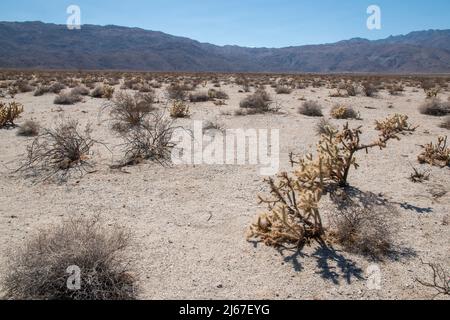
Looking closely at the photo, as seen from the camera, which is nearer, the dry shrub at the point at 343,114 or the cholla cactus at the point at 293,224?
the cholla cactus at the point at 293,224

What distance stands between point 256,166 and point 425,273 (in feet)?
12.0

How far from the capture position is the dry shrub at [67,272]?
10.6 ft

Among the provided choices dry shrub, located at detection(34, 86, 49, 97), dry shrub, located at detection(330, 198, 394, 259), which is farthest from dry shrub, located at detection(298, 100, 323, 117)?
dry shrub, located at detection(34, 86, 49, 97)

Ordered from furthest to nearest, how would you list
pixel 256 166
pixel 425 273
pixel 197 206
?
1. pixel 256 166
2. pixel 197 206
3. pixel 425 273

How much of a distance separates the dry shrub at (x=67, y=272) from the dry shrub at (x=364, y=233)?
2.35m

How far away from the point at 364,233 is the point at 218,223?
1.77 m

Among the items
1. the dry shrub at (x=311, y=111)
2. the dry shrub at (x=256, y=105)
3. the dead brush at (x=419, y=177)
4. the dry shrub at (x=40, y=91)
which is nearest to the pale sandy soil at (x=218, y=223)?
the dead brush at (x=419, y=177)

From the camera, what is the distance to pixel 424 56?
7657 inches

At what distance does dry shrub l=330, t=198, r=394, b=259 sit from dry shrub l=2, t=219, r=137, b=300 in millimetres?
2349

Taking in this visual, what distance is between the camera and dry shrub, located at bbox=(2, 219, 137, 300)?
3223mm

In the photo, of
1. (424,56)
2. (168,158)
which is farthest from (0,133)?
(424,56)

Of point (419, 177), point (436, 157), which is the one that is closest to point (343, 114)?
point (436, 157)

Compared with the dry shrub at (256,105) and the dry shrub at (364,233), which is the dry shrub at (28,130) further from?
the dry shrub at (364,233)
